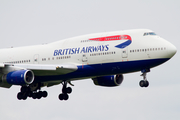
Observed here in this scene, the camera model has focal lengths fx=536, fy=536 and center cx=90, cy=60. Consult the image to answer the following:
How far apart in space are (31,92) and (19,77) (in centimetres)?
700

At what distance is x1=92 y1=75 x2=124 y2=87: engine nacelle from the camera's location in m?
68.8

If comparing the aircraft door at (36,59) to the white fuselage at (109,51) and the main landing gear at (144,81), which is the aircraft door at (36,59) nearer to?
the white fuselage at (109,51)

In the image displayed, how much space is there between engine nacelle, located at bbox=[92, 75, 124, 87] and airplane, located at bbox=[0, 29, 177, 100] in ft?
15.9

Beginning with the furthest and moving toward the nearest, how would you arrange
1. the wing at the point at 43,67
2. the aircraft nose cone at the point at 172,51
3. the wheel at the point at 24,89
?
the wheel at the point at 24,89 < the wing at the point at 43,67 < the aircraft nose cone at the point at 172,51

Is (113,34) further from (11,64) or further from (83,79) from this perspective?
(11,64)

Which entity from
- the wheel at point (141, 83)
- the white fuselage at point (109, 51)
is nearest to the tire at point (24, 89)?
the white fuselage at point (109, 51)

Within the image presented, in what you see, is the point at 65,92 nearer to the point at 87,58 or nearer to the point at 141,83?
the point at 87,58

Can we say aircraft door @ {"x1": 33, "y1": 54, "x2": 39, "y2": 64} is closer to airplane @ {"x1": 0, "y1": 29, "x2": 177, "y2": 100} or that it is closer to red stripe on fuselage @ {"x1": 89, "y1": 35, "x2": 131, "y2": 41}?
airplane @ {"x1": 0, "y1": 29, "x2": 177, "y2": 100}

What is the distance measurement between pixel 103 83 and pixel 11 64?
43.6 feet

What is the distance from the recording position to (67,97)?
68.6m

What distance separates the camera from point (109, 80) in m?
68.8

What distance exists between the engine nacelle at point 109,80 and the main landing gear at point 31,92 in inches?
274

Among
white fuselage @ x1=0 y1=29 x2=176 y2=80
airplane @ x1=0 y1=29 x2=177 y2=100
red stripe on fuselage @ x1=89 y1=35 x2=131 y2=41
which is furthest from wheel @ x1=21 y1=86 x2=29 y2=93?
red stripe on fuselage @ x1=89 y1=35 x2=131 y2=41

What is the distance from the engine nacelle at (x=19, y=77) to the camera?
59.8m
